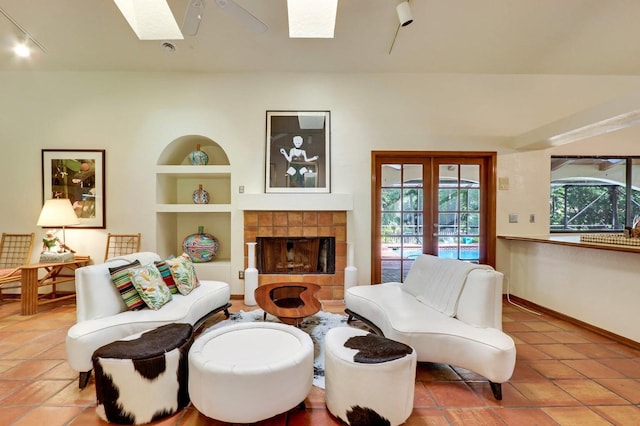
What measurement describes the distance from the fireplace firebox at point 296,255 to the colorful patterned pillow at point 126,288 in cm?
166

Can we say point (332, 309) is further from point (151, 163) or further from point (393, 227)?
point (151, 163)

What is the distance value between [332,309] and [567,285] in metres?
2.59

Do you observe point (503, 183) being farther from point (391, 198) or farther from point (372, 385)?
point (372, 385)

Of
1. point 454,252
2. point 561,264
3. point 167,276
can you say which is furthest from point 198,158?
point 561,264

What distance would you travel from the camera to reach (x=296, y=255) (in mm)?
3877

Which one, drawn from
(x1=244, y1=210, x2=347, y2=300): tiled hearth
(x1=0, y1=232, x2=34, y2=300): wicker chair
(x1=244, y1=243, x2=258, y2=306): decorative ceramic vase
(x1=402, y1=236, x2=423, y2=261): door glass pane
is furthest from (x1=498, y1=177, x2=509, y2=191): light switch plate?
(x1=0, y1=232, x2=34, y2=300): wicker chair

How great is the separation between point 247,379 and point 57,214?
11.7ft

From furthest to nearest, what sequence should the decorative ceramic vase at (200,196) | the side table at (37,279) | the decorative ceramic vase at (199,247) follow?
the decorative ceramic vase at (200,196) < the decorative ceramic vase at (199,247) < the side table at (37,279)

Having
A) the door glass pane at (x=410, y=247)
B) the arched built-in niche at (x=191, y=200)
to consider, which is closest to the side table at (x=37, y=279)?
the arched built-in niche at (x=191, y=200)

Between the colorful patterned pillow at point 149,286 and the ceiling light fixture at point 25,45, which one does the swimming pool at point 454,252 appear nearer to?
the colorful patterned pillow at point 149,286

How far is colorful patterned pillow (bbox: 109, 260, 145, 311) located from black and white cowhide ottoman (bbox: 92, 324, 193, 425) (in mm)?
661

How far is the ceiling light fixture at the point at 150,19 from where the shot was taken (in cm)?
274

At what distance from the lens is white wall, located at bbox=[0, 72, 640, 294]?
11.8 ft

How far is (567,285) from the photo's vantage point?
2.91m
